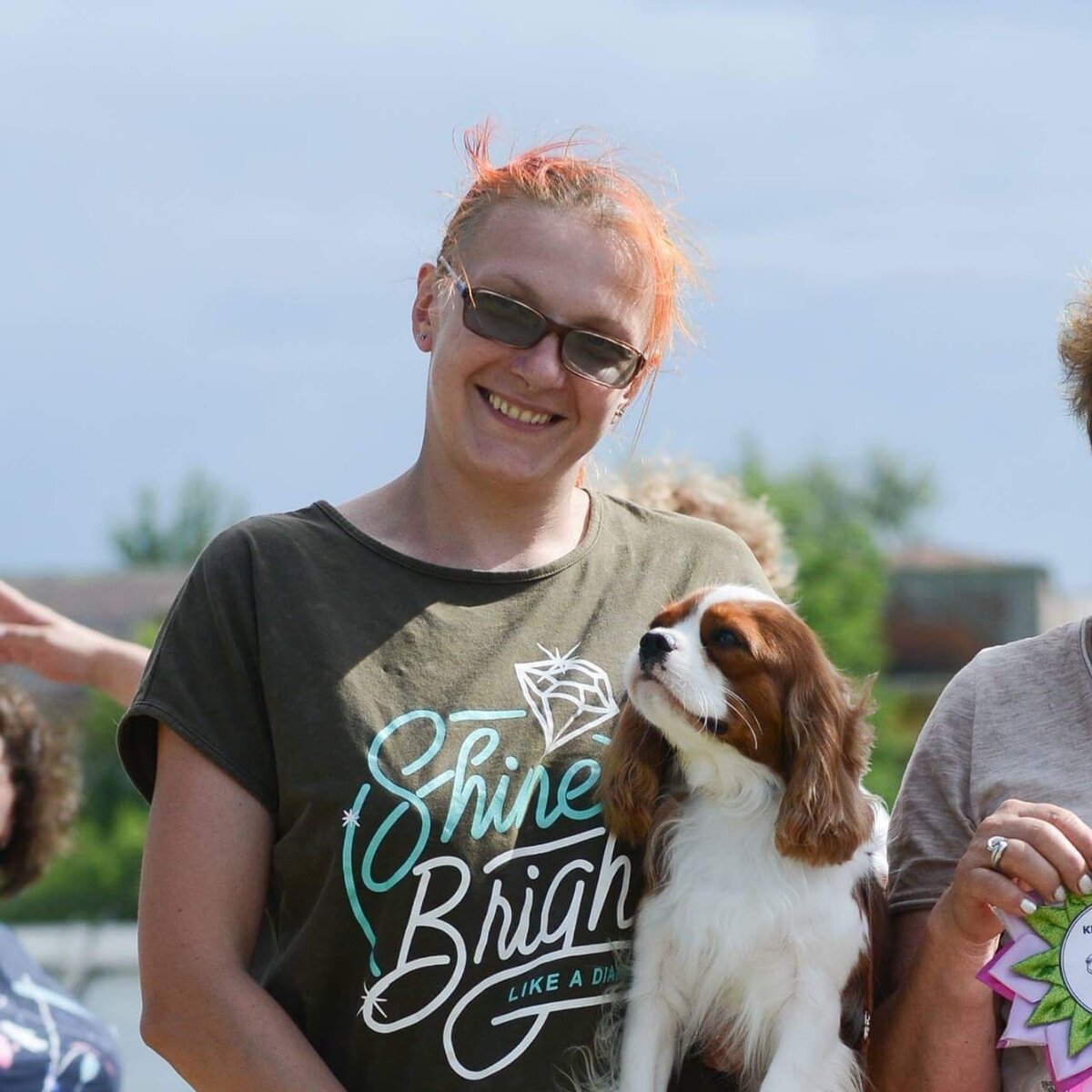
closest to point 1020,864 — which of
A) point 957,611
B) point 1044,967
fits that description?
point 1044,967

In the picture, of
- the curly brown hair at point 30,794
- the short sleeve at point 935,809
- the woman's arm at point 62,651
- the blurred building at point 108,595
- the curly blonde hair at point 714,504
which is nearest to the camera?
the short sleeve at point 935,809

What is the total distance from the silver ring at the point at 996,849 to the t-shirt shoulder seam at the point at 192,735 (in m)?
1.26

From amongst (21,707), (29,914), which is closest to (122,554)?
(29,914)

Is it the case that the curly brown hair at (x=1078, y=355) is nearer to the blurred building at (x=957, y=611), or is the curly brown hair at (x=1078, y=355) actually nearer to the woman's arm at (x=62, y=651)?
the woman's arm at (x=62, y=651)

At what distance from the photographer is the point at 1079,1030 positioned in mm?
2902

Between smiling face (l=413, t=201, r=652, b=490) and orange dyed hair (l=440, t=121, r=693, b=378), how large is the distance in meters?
0.03

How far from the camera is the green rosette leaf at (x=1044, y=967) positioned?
115 inches

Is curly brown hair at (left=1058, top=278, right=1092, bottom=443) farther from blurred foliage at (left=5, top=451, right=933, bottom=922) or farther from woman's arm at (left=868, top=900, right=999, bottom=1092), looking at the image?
blurred foliage at (left=5, top=451, right=933, bottom=922)

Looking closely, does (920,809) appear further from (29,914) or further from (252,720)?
(29,914)

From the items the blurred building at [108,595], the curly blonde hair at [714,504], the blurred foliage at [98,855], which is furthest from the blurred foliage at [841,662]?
the curly blonde hair at [714,504]

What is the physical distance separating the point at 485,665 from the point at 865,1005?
3.22 ft

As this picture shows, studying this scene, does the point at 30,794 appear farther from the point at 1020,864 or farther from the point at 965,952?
the point at 1020,864

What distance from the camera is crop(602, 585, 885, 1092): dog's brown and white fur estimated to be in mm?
3094

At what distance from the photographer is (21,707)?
5602 mm
